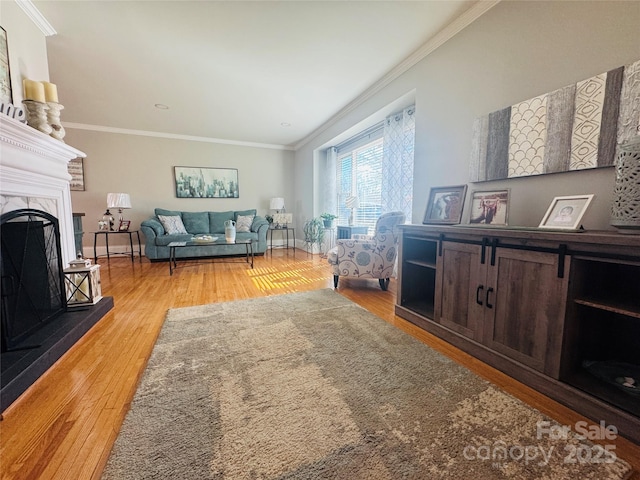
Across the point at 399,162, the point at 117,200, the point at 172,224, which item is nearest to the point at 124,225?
the point at 117,200

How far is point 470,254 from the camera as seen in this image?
1.71 meters

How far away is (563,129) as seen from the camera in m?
1.62

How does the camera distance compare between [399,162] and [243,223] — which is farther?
[243,223]

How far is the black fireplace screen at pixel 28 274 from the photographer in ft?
4.96

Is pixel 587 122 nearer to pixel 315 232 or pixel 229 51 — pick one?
pixel 229 51

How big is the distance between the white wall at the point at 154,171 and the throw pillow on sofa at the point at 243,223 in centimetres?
73

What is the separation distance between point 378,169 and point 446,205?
2109 millimetres

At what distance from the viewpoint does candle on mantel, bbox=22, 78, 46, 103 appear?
6.15 ft

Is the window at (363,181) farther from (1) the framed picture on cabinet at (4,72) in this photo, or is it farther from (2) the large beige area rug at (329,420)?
(1) the framed picture on cabinet at (4,72)

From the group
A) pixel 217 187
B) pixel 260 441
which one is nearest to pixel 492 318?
pixel 260 441

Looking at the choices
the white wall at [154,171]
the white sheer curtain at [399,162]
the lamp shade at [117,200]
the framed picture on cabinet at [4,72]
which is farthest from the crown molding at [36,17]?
the white sheer curtain at [399,162]

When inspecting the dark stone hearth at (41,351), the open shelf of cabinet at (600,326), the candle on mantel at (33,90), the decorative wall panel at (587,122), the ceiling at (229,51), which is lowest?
the dark stone hearth at (41,351)

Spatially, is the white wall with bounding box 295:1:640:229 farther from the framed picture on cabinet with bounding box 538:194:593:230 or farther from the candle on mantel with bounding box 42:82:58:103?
the candle on mantel with bounding box 42:82:58:103

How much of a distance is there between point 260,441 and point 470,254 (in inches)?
61.6
